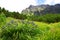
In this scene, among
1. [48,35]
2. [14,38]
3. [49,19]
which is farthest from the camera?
[49,19]

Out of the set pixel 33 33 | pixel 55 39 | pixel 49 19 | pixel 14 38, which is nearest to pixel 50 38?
pixel 55 39

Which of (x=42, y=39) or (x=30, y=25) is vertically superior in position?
(x=30, y=25)

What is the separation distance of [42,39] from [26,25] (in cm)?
76

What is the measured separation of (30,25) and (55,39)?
1040 mm

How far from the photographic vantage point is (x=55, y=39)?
786 cm

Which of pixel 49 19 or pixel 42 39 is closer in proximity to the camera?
pixel 42 39

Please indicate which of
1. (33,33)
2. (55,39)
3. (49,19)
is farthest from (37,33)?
(49,19)

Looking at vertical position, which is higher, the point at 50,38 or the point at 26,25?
the point at 26,25

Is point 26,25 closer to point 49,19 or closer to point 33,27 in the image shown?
point 33,27

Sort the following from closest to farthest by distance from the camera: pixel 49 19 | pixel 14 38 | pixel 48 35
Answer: pixel 14 38 → pixel 48 35 → pixel 49 19

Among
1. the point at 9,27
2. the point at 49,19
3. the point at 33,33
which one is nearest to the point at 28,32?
the point at 33,33

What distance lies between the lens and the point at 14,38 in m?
7.40

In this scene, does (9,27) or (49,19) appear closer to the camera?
(9,27)

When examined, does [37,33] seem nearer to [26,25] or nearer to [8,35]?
[26,25]
